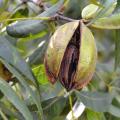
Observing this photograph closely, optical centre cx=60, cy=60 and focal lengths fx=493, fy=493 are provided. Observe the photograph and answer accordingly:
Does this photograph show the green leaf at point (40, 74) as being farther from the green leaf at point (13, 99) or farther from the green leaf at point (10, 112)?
the green leaf at point (13, 99)

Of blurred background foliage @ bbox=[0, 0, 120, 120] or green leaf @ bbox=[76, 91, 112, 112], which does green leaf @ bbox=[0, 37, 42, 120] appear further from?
green leaf @ bbox=[76, 91, 112, 112]

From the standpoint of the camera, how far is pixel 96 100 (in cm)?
118

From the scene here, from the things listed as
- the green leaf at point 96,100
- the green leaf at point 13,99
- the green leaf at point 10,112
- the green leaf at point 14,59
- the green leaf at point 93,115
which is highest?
the green leaf at point 14,59

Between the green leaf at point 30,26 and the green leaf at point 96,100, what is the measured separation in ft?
0.60

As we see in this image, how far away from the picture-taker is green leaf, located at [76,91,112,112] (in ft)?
3.77

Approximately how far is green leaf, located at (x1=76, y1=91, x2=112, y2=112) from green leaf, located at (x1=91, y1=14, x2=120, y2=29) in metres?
0.23

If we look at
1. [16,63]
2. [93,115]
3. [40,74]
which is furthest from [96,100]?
[16,63]

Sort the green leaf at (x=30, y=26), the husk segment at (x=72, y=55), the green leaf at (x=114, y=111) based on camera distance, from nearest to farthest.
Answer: the husk segment at (x=72, y=55) → the green leaf at (x=30, y=26) → the green leaf at (x=114, y=111)

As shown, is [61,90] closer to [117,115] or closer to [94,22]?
[117,115]

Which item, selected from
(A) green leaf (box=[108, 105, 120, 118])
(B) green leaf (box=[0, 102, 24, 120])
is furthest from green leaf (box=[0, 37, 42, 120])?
(A) green leaf (box=[108, 105, 120, 118])

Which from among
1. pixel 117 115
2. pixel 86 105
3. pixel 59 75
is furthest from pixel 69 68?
pixel 117 115

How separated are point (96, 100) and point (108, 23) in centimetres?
25

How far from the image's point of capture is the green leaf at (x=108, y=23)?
3.26ft

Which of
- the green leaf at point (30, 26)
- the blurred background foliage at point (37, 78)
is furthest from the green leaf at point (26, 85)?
the green leaf at point (30, 26)
